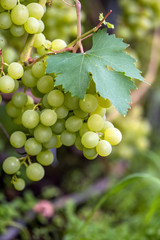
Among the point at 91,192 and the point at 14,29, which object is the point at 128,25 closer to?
the point at 91,192

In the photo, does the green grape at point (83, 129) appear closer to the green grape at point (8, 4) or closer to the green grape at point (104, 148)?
the green grape at point (104, 148)

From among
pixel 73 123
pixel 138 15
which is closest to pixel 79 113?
pixel 73 123

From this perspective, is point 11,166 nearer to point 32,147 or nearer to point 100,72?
point 32,147

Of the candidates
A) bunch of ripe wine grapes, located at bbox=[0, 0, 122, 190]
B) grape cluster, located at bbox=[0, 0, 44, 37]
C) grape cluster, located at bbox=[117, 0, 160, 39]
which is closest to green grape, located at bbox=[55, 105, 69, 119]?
bunch of ripe wine grapes, located at bbox=[0, 0, 122, 190]

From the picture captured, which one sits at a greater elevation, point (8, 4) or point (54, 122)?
point (8, 4)

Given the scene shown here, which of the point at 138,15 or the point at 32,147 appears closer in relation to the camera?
the point at 32,147

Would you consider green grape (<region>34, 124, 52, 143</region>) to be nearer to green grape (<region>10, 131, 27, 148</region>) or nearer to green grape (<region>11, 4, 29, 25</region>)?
green grape (<region>10, 131, 27, 148</region>)
